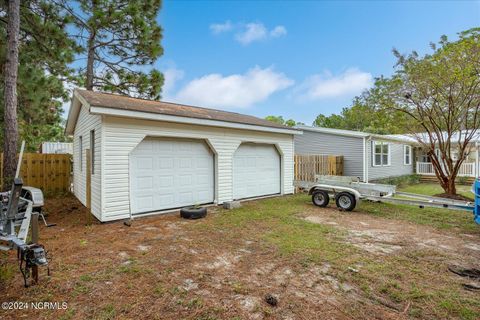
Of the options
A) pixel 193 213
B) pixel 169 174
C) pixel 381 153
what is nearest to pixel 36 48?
pixel 169 174

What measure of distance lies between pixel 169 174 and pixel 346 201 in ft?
18.3

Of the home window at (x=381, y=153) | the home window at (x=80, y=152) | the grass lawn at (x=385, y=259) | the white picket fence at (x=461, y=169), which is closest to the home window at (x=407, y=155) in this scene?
the white picket fence at (x=461, y=169)

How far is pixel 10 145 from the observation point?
22.9ft

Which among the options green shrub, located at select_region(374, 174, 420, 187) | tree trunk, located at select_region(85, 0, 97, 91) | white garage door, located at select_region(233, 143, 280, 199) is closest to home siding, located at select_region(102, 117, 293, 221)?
white garage door, located at select_region(233, 143, 280, 199)

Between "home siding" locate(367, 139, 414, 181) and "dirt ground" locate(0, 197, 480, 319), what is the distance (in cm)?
880

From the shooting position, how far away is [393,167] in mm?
16516

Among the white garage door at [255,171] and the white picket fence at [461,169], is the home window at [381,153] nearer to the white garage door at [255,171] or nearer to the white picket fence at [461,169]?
the white picket fence at [461,169]

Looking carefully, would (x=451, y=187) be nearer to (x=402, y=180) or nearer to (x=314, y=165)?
(x=314, y=165)

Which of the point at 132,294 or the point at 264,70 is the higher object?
the point at 264,70

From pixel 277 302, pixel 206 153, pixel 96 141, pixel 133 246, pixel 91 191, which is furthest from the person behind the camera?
pixel 206 153

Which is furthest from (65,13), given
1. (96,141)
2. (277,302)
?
(277,302)

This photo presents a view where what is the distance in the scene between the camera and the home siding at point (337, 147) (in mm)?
13891

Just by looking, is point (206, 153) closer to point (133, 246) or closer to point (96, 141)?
point (96, 141)

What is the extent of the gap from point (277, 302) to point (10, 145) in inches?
319
